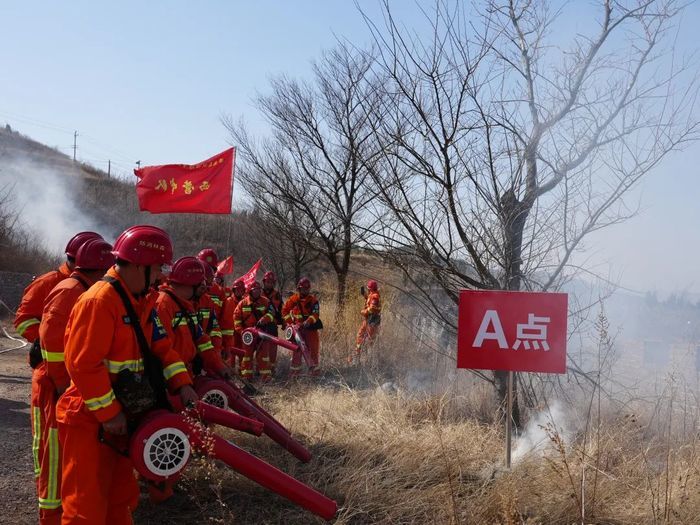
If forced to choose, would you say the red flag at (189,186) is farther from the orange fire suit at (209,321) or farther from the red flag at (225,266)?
the orange fire suit at (209,321)

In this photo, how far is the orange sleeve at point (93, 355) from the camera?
274 centimetres

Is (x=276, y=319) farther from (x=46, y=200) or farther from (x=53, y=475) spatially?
(x=46, y=200)

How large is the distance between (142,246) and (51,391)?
1244mm

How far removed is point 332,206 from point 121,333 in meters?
9.39

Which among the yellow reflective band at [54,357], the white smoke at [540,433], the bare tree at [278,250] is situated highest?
the bare tree at [278,250]

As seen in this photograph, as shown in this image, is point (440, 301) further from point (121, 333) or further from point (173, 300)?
point (121, 333)

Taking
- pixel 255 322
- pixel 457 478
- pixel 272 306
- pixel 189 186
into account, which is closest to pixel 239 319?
pixel 255 322

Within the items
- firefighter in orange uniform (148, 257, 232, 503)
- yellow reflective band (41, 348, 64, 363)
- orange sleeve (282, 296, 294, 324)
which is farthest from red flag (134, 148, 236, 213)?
yellow reflective band (41, 348, 64, 363)

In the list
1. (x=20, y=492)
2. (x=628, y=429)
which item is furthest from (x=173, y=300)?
(x=628, y=429)

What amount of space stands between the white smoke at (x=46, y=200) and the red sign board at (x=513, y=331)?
21.8 m

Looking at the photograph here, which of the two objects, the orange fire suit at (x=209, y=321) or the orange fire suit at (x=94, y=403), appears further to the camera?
the orange fire suit at (x=209, y=321)

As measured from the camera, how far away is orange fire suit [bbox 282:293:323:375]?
32.8ft

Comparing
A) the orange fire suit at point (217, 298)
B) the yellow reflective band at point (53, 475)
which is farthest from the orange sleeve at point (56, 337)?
the orange fire suit at point (217, 298)

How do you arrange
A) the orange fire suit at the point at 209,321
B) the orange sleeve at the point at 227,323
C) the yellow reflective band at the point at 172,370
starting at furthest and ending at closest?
the orange sleeve at the point at 227,323 < the orange fire suit at the point at 209,321 < the yellow reflective band at the point at 172,370
